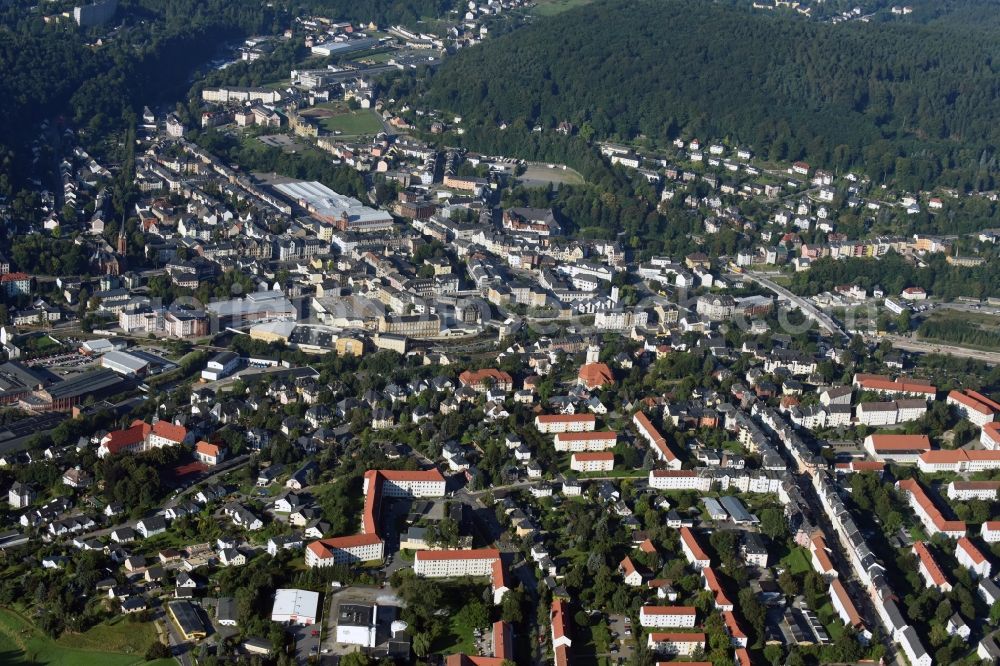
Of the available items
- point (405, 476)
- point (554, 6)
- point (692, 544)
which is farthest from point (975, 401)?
point (554, 6)

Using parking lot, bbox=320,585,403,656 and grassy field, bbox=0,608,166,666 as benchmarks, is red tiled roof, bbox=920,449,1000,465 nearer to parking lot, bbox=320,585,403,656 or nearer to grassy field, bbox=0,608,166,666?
parking lot, bbox=320,585,403,656

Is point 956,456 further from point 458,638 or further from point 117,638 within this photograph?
point 117,638

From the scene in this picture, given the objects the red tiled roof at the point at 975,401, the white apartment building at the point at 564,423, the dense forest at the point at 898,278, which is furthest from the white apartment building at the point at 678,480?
the dense forest at the point at 898,278

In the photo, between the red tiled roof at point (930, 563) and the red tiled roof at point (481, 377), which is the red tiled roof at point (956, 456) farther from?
the red tiled roof at point (481, 377)

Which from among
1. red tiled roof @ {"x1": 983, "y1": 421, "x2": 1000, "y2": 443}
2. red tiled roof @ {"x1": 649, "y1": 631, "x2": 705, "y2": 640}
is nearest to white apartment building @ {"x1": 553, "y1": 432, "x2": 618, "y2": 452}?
red tiled roof @ {"x1": 649, "y1": 631, "x2": 705, "y2": 640}

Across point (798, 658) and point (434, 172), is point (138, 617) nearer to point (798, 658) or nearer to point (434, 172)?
point (798, 658)

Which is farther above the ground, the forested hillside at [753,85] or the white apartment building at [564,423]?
the forested hillside at [753,85]
